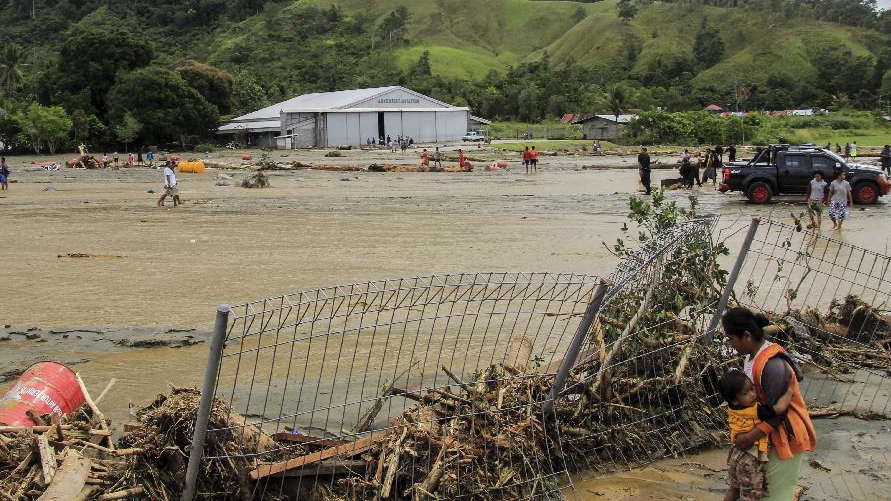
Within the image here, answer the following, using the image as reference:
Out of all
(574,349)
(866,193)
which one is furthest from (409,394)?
(866,193)

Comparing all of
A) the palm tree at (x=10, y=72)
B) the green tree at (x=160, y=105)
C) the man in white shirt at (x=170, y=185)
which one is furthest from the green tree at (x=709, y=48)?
the man in white shirt at (x=170, y=185)

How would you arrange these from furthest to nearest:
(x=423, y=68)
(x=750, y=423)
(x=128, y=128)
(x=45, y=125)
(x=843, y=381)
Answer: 1. (x=423, y=68)
2. (x=128, y=128)
3. (x=45, y=125)
4. (x=843, y=381)
5. (x=750, y=423)

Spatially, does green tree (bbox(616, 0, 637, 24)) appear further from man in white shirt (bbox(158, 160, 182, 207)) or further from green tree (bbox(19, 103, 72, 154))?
man in white shirt (bbox(158, 160, 182, 207))

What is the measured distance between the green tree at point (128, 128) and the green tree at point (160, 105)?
95 cm

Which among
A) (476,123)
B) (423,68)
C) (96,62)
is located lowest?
(476,123)

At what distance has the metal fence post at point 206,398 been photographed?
176 inches

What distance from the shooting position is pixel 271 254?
16250 millimetres

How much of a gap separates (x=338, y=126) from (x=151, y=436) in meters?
75.7

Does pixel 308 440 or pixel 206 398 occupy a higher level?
pixel 206 398

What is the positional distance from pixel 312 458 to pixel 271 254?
454 inches

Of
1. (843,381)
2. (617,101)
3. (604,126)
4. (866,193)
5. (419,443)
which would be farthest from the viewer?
(617,101)

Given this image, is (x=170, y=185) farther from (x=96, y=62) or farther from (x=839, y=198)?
(x=96, y=62)

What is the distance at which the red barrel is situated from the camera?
19.5 feet

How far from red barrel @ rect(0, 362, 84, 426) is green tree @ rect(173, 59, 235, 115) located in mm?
77580
